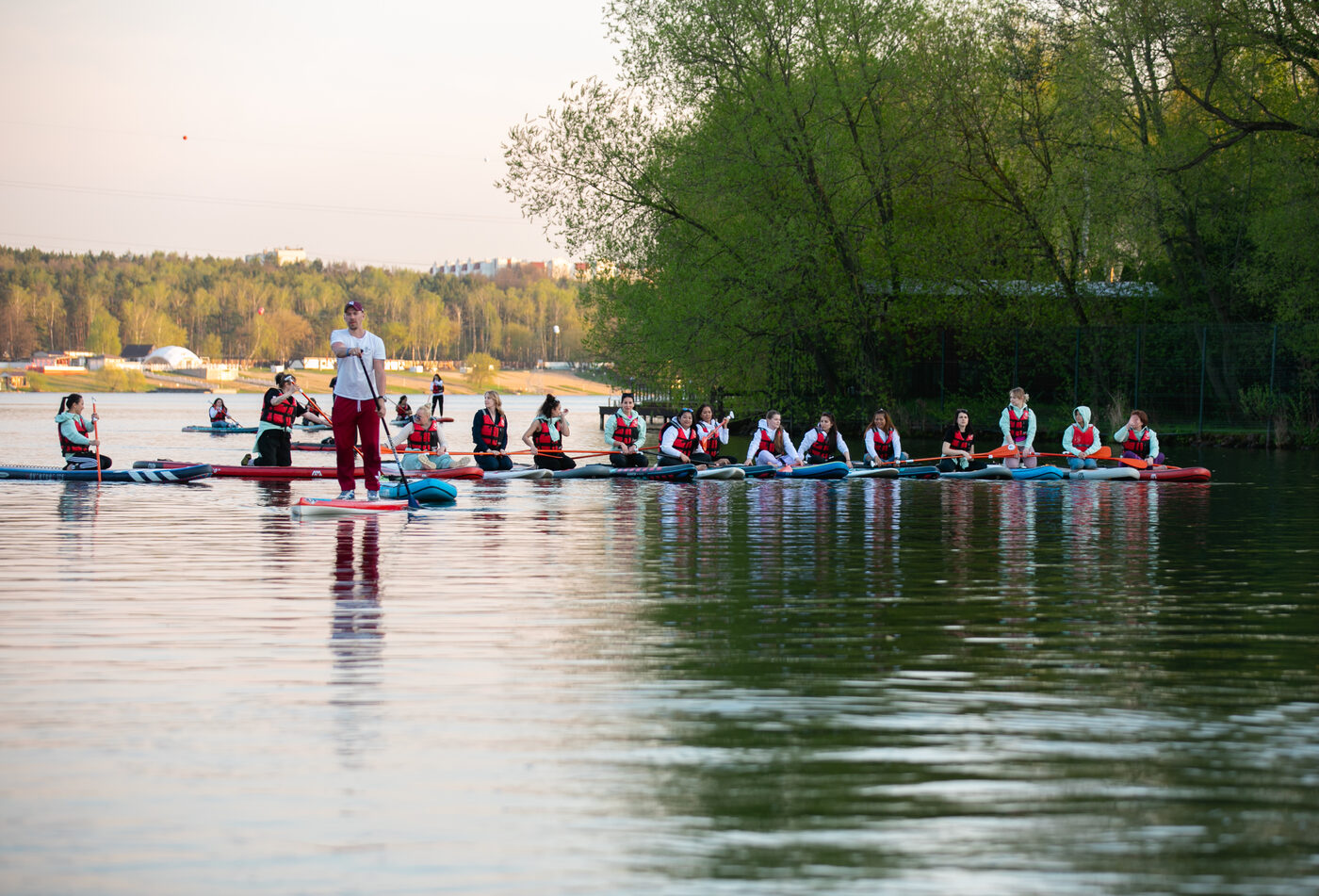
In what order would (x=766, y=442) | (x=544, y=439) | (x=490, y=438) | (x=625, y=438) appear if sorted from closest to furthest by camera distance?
(x=490, y=438) < (x=544, y=439) < (x=766, y=442) < (x=625, y=438)

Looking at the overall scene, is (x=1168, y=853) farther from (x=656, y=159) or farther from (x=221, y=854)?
(x=656, y=159)

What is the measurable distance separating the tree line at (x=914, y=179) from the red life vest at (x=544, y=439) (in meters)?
12.2

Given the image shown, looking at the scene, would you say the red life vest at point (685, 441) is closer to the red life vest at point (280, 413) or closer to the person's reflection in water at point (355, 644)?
the red life vest at point (280, 413)

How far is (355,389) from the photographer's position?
12.2 meters

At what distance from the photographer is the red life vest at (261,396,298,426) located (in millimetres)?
19031

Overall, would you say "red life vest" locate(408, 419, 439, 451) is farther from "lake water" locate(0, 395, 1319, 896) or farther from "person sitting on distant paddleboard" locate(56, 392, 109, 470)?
"lake water" locate(0, 395, 1319, 896)

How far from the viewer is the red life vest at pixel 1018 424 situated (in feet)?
66.7

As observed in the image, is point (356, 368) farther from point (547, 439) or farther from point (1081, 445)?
point (1081, 445)

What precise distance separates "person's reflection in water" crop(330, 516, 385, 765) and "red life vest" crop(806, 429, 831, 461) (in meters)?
11.2

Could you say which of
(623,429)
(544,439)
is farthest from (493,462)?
(623,429)

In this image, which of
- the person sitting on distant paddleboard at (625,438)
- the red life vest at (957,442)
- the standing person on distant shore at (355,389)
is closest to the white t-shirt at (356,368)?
the standing person on distant shore at (355,389)

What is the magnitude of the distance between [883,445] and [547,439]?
5.43 metres

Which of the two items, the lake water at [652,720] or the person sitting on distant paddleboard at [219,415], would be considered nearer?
the lake water at [652,720]

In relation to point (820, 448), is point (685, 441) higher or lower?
higher
